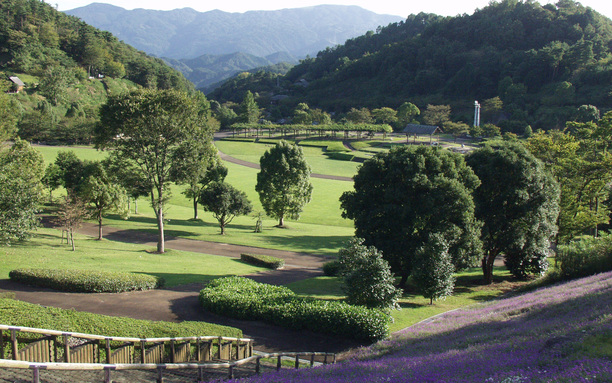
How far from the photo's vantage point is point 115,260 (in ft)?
84.3

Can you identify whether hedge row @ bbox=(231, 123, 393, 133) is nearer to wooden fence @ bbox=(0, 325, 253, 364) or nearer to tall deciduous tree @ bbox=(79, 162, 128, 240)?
tall deciduous tree @ bbox=(79, 162, 128, 240)

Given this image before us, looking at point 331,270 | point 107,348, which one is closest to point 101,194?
point 331,270

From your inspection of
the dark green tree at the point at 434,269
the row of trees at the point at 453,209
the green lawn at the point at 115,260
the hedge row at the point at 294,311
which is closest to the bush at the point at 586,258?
the row of trees at the point at 453,209

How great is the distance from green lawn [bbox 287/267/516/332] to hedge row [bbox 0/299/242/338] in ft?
32.7

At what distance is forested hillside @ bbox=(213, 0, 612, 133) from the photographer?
12656 cm

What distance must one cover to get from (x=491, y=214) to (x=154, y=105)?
23.5m

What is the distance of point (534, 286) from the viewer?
2572 centimetres

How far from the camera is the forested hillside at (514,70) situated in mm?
126562

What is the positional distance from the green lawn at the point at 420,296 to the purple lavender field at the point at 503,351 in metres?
4.27

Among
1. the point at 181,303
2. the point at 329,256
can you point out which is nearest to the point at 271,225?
the point at 329,256

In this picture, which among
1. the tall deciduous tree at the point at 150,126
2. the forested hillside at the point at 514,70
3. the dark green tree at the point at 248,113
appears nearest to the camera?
the tall deciduous tree at the point at 150,126

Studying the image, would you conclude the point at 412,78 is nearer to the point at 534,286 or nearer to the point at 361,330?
the point at 534,286

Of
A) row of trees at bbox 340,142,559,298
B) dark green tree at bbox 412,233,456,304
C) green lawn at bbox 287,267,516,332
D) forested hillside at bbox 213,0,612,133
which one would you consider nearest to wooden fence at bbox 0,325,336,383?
green lawn at bbox 287,267,516,332

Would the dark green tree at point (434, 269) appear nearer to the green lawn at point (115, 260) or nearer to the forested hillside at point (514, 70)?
the green lawn at point (115, 260)
